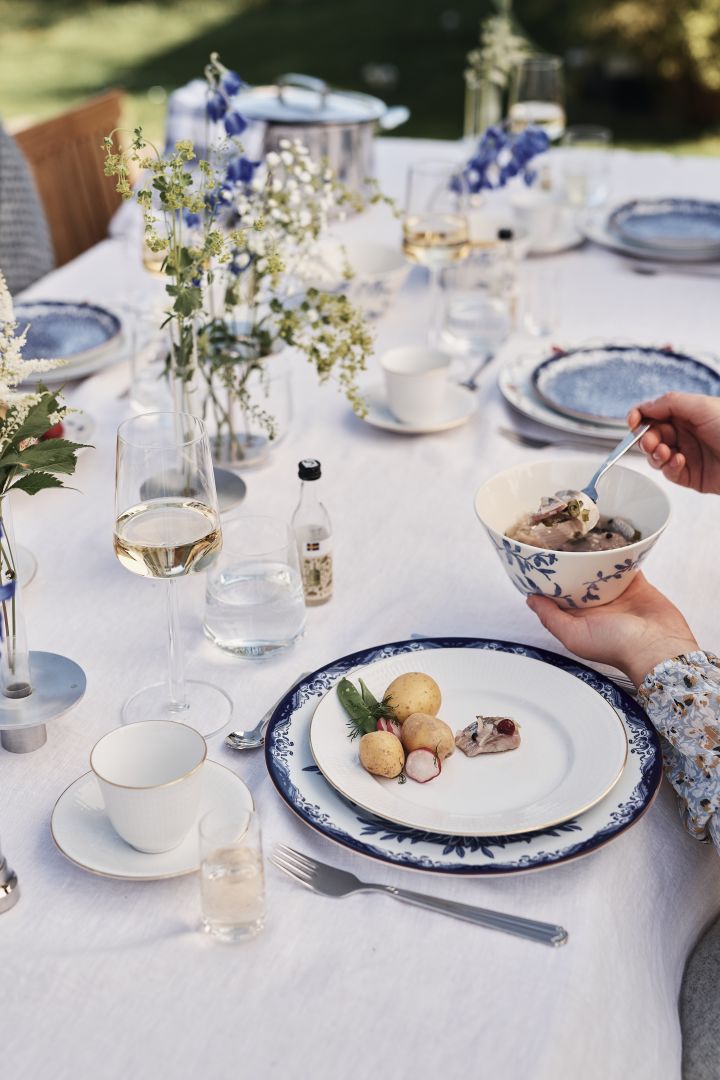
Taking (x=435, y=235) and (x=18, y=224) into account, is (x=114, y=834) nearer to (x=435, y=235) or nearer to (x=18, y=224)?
(x=435, y=235)

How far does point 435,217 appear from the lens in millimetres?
1983

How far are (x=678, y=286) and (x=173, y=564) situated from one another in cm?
Result: 151

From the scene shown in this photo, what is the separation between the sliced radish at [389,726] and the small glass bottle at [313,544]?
0.28 m

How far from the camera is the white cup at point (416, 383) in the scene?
5.45 ft

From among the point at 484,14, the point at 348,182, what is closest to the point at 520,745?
the point at 348,182

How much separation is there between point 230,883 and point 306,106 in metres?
1.92

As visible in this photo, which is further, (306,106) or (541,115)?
(541,115)

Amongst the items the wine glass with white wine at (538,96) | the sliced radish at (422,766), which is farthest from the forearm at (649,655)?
the wine glass with white wine at (538,96)

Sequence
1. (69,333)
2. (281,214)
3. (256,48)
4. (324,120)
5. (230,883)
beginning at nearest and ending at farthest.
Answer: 1. (230,883)
2. (281,214)
3. (69,333)
4. (324,120)
5. (256,48)

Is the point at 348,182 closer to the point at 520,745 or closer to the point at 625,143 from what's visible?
the point at 520,745

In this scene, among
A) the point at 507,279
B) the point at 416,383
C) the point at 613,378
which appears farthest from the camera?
the point at 507,279

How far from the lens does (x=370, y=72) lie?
7184mm

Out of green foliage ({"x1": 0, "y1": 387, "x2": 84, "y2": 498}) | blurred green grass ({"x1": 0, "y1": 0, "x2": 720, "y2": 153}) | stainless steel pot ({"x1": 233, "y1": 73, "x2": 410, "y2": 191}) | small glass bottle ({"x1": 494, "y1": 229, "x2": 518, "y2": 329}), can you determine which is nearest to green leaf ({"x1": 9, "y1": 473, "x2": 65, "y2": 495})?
green foliage ({"x1": 0, "y1": 387, "x2": 84, "y2": 498})

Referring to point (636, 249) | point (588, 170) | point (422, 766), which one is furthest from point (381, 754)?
point (588, 170)
